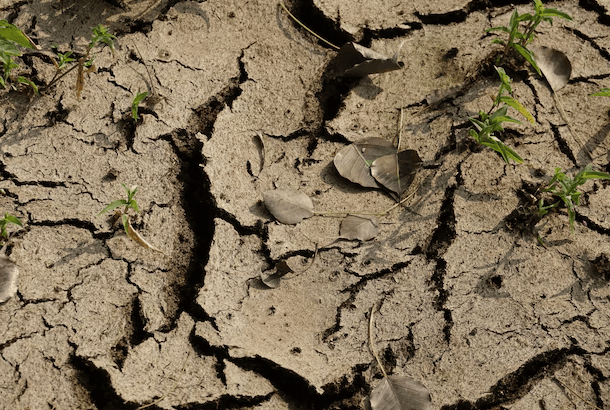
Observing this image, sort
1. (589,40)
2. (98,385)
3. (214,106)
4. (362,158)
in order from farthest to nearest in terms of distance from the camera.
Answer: (589,40)
(214,106)
(362,158)
(98,385)

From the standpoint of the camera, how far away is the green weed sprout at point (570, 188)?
2.24m

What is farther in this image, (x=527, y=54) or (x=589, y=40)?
(x=589, y=40)

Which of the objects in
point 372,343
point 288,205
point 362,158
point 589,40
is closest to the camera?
point 372,343

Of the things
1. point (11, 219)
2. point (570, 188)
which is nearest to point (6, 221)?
point (11, 219)

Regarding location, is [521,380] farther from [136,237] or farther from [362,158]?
[136,237]

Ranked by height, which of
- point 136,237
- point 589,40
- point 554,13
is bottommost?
point 136,237

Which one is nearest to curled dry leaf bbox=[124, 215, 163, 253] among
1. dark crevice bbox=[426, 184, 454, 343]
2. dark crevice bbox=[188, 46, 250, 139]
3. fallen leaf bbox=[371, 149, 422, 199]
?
dark crevice bbox=[188, 46, 250, 139]

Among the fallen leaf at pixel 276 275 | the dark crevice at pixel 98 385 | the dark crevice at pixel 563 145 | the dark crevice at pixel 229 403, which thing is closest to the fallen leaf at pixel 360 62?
the dark crevice at pixel 563 145

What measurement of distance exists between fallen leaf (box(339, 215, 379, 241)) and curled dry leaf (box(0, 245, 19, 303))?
1122 millimetres

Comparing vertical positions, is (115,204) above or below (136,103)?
below

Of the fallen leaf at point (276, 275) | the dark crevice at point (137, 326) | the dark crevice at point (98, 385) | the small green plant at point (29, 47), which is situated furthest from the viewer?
the small green plant at point (29, 47)

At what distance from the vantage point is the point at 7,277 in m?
2.13

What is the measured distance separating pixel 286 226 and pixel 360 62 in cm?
80

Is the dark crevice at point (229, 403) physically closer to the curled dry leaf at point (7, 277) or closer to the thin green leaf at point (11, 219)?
the curled dry leaf at point (7, 277)
